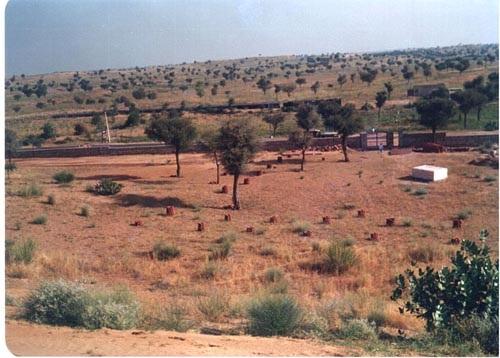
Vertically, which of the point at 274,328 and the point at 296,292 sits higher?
the point at 274,328

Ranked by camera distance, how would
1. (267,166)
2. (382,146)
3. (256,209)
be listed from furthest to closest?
(382,146) < (267,166) < (256,209)

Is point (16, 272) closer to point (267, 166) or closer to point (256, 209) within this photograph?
point (256, 209)

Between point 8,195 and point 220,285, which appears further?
point 8,195

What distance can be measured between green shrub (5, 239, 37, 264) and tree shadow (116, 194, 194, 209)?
8.20m

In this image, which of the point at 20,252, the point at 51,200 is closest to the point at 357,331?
the point at 20,252

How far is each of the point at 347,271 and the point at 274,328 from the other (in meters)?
6.03

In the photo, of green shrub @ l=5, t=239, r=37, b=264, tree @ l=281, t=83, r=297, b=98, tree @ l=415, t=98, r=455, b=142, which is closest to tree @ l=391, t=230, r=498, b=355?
green shrub @ l=5, t=239, r=37, b=264

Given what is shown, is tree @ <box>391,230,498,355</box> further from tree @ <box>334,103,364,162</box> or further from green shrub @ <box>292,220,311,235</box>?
tree @ <box>334,103,364,162</box>

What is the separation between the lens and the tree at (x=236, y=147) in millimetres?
22438

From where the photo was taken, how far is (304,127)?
123 ft

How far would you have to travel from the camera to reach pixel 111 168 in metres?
31.0

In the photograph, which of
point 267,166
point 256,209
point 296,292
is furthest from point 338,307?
point 267,166

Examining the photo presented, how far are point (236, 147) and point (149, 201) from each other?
12.6ft

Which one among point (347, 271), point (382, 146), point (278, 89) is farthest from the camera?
point (278, 89)
